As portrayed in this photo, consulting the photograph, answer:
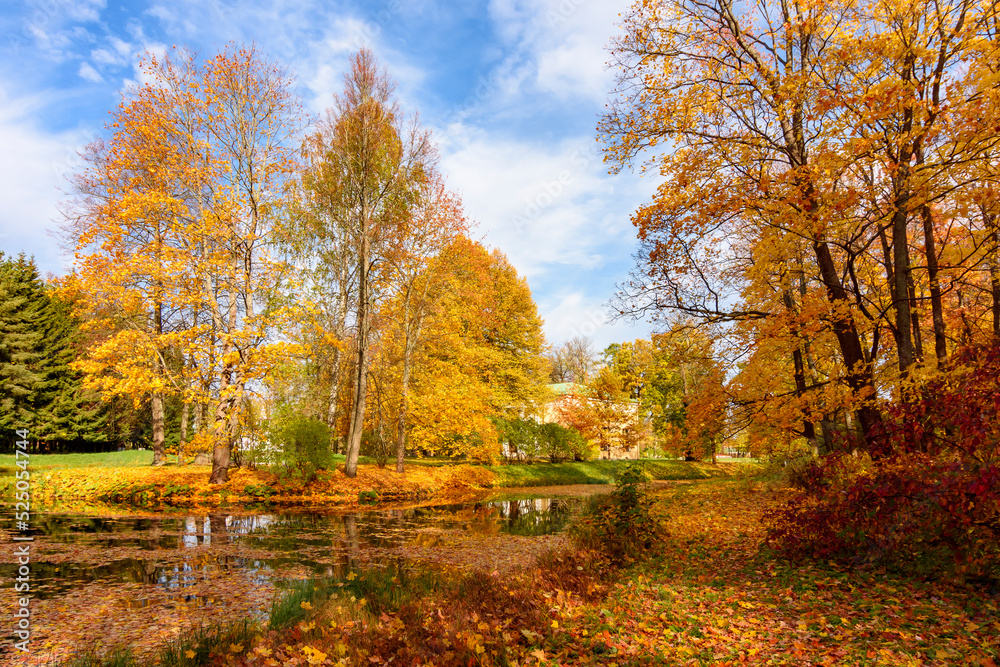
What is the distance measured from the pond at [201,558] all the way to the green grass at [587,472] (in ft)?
33.0

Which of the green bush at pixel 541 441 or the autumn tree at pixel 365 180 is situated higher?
the autumn tree at pixel 365 180

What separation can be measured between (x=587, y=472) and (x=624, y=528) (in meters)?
20.0

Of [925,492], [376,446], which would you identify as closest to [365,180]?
[376,446]

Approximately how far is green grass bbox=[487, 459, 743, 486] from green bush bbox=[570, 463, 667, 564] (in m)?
15.0

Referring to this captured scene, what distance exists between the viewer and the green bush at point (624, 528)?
776 centimetres

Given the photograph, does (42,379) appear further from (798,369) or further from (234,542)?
(798,369)

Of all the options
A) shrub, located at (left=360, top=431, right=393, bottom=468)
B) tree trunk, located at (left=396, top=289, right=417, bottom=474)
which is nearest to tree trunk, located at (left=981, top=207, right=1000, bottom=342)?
tree trunk, located at (left=396, top=289, right=417, bottom=474)

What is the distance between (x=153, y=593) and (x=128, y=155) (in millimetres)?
15510

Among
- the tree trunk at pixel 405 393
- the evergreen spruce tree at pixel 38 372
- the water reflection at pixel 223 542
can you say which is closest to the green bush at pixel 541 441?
the tree trunk at pixel 405 393

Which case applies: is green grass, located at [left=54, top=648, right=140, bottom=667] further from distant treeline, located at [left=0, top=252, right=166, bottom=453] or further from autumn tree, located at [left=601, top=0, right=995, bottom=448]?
distant treeline, located at [left=0, top=252, right=166, bottom=453]

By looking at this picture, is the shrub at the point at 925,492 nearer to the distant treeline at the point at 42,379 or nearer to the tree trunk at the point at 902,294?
the tree trunk at the point at 902,294

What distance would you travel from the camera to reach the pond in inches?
200

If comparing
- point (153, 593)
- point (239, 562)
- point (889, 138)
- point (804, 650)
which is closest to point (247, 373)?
point (239, 562)

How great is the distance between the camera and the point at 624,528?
8062 millimetres
